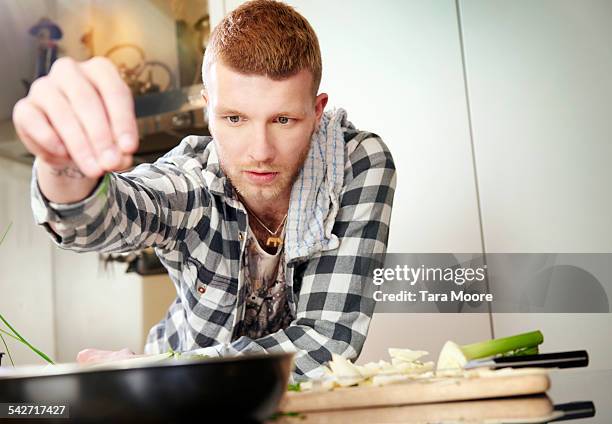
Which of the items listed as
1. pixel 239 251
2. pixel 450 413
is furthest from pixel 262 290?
pixel 450 413

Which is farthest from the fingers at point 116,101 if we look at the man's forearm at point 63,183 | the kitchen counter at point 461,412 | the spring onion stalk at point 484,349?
the spring onion stalk at point 484,349

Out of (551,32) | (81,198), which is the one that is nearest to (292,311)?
(81,198)

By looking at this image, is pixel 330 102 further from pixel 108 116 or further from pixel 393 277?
pixel 108 116

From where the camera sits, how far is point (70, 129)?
45 centimetres

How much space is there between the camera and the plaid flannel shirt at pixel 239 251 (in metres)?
0.90

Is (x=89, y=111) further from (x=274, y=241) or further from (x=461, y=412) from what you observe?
(x=274, y=241)

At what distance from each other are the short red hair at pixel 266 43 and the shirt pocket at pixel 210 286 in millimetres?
312

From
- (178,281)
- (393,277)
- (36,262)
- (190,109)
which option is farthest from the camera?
(36,262)

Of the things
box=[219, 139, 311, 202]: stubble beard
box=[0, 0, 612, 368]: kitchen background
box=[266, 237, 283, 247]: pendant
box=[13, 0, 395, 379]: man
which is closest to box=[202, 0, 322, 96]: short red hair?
box=[13, 0, 395, 379]: man

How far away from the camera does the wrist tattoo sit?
21.2 inches

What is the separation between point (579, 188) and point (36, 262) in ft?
5.68

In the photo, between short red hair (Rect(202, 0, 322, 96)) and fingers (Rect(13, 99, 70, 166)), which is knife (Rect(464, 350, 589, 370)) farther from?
short red hair (Rect(202, 0, 322, 96))

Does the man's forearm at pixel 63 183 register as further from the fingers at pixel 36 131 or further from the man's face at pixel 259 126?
the man's face at pixel 259 126

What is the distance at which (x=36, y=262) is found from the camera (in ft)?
7.47
